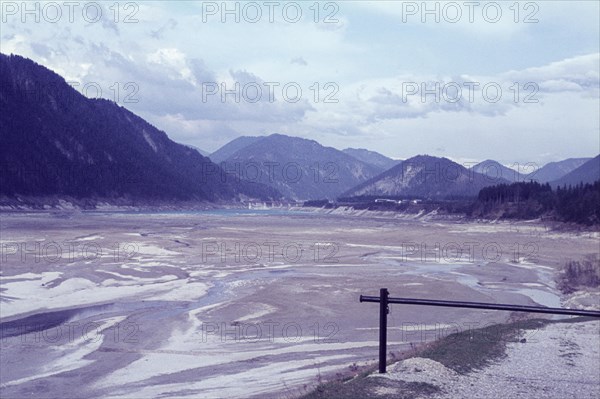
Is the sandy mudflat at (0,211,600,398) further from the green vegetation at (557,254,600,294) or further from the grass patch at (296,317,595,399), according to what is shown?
the grass patch at (296,317,595,399)

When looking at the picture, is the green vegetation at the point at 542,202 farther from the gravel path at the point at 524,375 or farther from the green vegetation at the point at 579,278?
the gravel path at the point at 524,375

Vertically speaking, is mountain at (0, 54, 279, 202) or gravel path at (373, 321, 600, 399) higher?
mountain at (0, 54, 279, 202)

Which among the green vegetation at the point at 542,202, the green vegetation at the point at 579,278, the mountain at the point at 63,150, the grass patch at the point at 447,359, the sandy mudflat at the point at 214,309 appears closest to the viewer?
the grass patch at the point at 447,359

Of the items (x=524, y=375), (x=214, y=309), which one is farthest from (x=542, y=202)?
(x=524, y=375)

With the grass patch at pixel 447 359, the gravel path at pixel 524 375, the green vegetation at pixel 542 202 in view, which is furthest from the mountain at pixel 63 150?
the gravel path at pixel 524 375

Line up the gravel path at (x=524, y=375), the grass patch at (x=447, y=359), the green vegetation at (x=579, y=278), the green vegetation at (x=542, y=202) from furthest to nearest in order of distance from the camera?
the green vegetation at (x=542, y=202) → the green vegetation at (x=579, y=278) → the gravel path at (x=524, y=375) → the grass patch at (x=447, y=359)

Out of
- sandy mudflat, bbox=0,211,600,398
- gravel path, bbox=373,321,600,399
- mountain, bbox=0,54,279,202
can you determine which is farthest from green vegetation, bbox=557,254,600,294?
mountain, bbox=0,54,279,202

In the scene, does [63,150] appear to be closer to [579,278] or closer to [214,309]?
[579,278]

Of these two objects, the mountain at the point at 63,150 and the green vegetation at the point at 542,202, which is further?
the mountain at the point at 63,150
